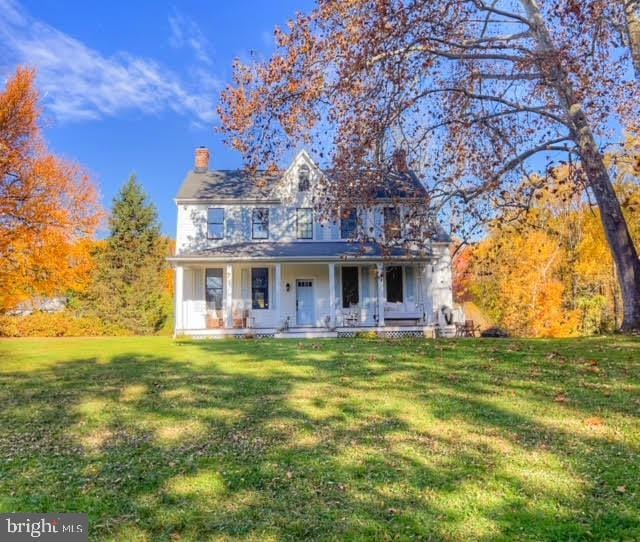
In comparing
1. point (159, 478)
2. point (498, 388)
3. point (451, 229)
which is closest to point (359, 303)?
point (451, 229)

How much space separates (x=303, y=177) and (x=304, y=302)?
5763 mm

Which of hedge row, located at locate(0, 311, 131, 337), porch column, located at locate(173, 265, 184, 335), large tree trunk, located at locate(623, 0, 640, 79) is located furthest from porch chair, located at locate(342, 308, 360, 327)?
hedge row, located at locate(0, 311, 131, 337)

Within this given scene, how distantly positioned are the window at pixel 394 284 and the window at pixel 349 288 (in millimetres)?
1481

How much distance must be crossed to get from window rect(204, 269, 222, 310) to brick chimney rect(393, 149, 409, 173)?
12886 mm

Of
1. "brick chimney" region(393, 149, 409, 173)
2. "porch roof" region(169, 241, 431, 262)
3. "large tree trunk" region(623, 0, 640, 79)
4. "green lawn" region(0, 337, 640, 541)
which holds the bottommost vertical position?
"green lawn" region(0, 337, 640, 541)

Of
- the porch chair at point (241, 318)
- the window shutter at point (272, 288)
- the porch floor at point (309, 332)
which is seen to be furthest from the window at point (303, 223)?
the porch floor at point (309, 332)

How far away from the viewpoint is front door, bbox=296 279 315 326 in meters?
21.2

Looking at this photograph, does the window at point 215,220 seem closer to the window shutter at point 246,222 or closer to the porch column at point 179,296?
the window shutter at point 246,222

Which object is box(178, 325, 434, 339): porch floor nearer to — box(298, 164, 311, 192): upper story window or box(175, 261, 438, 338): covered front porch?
box(175, 261, 438, 338): covered front porch

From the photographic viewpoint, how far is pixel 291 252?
66.1ft

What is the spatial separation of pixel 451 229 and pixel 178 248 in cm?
1429

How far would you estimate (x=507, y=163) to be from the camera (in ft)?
34.1

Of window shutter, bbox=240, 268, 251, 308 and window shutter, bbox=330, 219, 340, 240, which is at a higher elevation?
window shutter, bbox=330, 219, 340, 240

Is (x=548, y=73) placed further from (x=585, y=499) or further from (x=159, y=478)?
(x=159, y=478)
